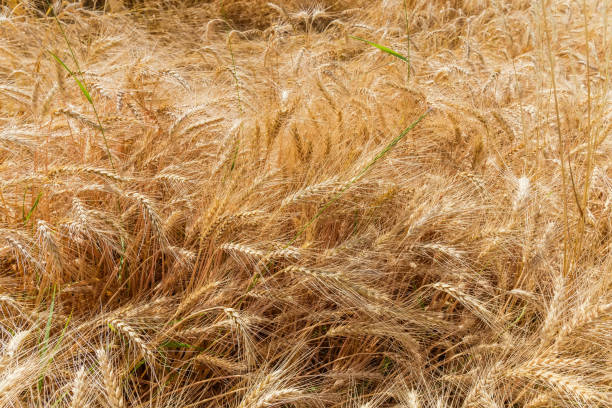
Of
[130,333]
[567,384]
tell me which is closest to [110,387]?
[130,333]

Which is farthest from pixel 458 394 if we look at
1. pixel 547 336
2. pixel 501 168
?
pixel 501 168

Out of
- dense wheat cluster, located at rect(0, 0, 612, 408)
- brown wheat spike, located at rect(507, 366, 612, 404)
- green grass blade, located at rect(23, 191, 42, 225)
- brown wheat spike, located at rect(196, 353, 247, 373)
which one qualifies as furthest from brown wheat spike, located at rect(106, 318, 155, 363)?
brown wheat spike, located at rect(507, 366, 612, 404)

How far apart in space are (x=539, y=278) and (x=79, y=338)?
1.52 m

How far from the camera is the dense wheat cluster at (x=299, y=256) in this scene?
1117mm

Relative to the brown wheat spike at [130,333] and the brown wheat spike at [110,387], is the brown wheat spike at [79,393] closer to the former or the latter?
the brown wheat spike at [110,387]

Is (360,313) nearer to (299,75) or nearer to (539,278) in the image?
(539,278)

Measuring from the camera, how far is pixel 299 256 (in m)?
1.25

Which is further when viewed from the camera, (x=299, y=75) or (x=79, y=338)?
(x=299, y=75)

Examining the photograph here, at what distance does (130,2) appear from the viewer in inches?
160

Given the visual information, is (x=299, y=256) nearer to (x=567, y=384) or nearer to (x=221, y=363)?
(x=221, y=363)

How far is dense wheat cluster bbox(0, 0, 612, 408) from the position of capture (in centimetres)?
112

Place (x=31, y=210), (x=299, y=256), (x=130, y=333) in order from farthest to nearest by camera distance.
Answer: (x=31, y=210) < (x=299, y=256) < (x=130, y=333)

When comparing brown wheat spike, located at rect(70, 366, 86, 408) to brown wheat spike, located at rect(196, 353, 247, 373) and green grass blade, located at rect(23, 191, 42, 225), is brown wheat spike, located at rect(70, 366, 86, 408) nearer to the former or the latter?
brown wheat spike, located at rect(196, 353, 247, 373)

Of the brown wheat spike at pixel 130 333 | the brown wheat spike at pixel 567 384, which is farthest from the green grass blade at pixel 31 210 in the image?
the brown wheat spike at pixel 567 384
